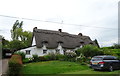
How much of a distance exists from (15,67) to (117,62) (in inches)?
443

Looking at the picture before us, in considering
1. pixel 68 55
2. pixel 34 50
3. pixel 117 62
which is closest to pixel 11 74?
pixel 117 62

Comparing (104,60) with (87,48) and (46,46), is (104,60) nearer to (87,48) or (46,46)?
(87,48)

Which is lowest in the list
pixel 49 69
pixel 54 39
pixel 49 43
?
pixel 49 69

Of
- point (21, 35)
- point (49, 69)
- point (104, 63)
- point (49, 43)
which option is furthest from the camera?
point (21, 35)

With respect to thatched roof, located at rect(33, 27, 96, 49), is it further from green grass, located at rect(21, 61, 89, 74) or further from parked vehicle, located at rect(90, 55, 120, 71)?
parked vehicle, located at rect(90, 55, 120, 71)

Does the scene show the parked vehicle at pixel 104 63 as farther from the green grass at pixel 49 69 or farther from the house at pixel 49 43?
the house at pixel 49 43

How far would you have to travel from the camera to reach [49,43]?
107 feet

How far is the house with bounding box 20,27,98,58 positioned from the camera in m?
31.6

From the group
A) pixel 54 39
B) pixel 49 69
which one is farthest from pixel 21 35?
pixel 49 69

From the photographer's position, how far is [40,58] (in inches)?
930

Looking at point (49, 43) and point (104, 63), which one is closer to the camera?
point (104, 63)

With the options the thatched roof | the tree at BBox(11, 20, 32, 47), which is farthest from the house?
the tree at BBox(11, 20, 32, 47)

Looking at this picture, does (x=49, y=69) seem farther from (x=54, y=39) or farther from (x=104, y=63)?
(x=54, y=39)

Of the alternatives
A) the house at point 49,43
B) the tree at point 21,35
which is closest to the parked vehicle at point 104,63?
the house at point 49,43
